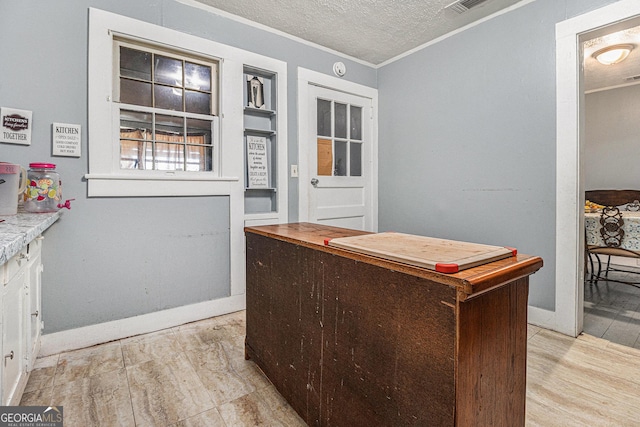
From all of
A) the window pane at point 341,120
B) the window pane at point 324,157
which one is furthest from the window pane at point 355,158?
the window pane at point 324,157

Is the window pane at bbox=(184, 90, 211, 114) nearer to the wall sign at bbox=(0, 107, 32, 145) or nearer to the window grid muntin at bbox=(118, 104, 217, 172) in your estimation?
the window grid muntin at bbox=(118, 104, 217, 172)

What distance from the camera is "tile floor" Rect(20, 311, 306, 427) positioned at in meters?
1.45

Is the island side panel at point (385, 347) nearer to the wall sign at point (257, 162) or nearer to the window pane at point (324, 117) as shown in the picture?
the wall sign at point (257, 162)

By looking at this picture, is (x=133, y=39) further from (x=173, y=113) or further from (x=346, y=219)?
(x=346, y=219)

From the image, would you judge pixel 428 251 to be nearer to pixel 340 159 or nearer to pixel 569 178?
pixel 569 178

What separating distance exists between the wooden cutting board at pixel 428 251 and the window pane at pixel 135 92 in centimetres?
202

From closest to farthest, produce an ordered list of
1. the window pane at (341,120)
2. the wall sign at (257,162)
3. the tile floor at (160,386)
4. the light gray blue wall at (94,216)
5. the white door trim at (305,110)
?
the tile floor at (160,386) < the light gray blue wall at (94,216) < the wall sign at (257,162) < the white door trim at (305,110) < the window pane at (341,120)

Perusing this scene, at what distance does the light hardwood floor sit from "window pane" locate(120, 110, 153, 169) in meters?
1.30

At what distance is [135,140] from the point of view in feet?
7.73

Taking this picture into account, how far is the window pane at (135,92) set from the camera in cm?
229

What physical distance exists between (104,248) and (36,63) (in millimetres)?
1252

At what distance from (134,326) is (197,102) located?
6.02ft

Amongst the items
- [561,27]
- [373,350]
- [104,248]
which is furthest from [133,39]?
[561,27]

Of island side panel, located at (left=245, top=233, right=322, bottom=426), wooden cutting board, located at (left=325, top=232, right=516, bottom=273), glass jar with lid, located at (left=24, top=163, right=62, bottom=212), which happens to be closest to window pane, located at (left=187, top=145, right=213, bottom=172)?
glass jar with lid, located at (left=24, top=163, right=62, bottom=212)
